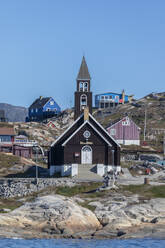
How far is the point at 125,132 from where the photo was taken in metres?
121

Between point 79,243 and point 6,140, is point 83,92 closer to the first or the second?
point 6,140

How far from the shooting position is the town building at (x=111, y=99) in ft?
586

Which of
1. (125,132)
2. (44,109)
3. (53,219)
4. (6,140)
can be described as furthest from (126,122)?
(53,219)

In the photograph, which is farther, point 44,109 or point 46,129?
point 44,109

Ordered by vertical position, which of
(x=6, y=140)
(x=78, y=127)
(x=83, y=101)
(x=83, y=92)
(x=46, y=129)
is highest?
(x=83, y=92)

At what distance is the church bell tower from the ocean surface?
107 feet

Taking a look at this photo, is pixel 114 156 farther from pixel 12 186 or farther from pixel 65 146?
pixel 12 186

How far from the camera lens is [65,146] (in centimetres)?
7112

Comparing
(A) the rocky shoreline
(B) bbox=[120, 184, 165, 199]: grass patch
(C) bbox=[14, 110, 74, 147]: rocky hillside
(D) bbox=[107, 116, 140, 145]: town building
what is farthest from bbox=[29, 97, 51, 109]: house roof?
(A) the rocky shoreline

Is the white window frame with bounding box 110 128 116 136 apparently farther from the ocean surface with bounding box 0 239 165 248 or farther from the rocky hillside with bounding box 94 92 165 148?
the ocean surface with bounding box 0 239 165 248

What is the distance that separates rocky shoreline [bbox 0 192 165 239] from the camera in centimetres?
4525

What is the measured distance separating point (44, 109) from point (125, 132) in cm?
4069

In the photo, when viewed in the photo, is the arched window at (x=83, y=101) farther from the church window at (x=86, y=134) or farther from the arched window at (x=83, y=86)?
the church window at (x=86, y=134)

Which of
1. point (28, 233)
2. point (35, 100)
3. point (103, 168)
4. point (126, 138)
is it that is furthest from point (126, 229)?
point (35, 100)
